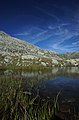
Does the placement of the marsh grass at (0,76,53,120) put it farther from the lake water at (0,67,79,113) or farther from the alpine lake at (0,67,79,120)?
the lake water at (0,67,79,113)

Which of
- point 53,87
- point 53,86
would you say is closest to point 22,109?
point 53,87

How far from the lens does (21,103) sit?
15.6 meters

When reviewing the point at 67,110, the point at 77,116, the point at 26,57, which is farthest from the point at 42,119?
the point at 26,57

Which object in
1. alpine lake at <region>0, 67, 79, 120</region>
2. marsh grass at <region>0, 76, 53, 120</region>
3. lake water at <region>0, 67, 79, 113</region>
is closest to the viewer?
marsh grass at <region>0, 76, 53, 120</region>

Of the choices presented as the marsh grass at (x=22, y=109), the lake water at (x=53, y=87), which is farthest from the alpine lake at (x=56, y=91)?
the marsh grass at (x=22, y=109)

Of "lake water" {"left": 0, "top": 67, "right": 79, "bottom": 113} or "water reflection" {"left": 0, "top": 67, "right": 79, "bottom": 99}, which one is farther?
"water reflection" {"left": 0, "top": 67, "right": 79, "bottom": 99}

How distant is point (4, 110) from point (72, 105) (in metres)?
8.63

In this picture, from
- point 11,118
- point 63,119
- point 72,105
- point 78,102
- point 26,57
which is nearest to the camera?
point 11,118

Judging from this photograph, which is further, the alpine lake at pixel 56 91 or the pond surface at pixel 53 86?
the pond surface at pixel 53 86

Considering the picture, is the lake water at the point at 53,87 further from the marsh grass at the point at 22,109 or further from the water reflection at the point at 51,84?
the marsh grass at the point at 22,109

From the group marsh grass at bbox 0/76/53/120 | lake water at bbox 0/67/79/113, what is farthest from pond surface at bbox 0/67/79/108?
marsh grass at bbox 0/76/53/120

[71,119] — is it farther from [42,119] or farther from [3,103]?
[3,103]

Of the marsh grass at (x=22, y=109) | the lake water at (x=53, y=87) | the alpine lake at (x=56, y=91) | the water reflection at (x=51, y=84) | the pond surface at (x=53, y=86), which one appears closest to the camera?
the marsh grass at (x=22, y=109)

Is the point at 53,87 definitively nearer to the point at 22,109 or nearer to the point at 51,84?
the point at 51,84
